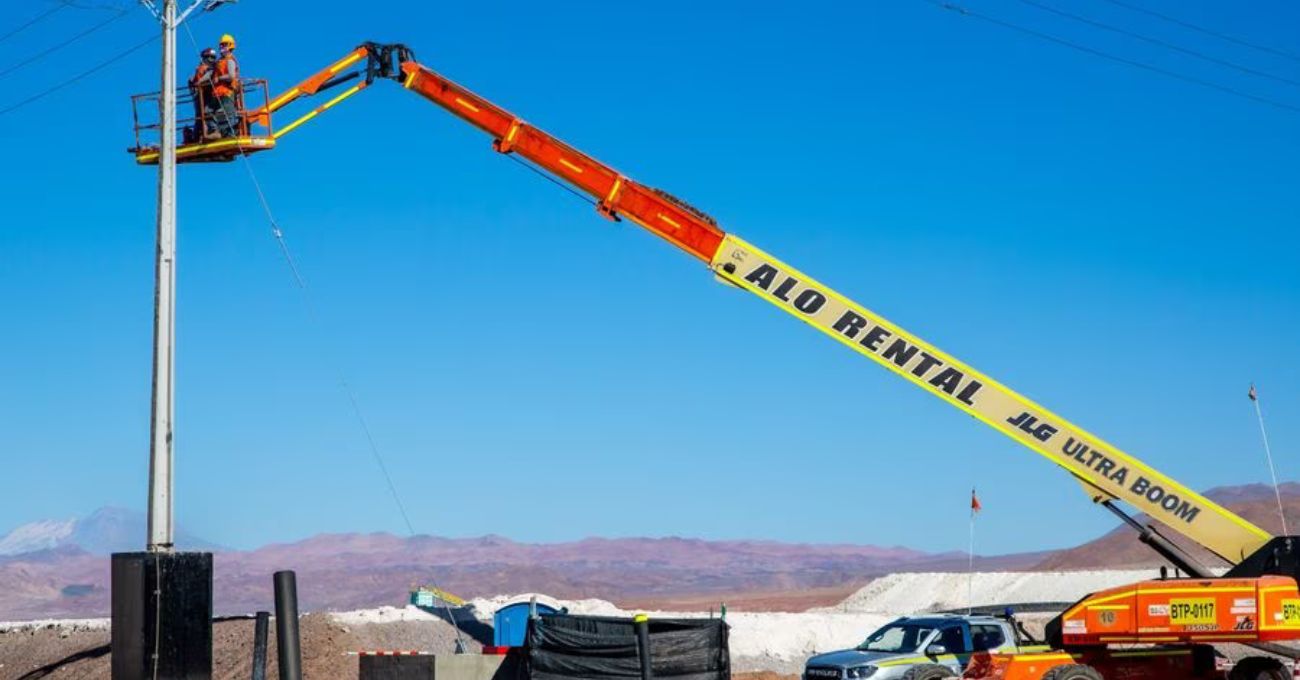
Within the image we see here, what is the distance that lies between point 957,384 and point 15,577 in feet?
569

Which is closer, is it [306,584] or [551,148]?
[551,148]

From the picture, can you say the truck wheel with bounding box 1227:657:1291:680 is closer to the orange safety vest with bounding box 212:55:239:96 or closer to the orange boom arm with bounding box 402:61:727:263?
the orange boom arm with bounding box 402:61:727:263

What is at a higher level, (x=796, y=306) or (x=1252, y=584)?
(x=796, y=306)

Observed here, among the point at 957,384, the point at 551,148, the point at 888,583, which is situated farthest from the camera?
the point at 888,583

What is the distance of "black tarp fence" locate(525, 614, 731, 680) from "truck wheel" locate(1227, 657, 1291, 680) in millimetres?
7733

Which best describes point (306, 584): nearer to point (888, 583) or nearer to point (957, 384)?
point (888, 583)

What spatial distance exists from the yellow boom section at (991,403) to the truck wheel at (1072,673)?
158 inches

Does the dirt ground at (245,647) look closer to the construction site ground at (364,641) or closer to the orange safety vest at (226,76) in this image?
the construction site ground at (364,641)

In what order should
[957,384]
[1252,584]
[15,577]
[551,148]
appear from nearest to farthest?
[1252,584] < [957,384] < [551,148] < [15,577]

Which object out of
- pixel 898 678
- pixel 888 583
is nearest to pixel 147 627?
pixel 898 678

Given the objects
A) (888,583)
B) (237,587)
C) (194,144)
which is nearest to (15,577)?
(237,587)

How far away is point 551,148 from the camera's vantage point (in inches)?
1114

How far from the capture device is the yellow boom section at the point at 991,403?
1002 inches

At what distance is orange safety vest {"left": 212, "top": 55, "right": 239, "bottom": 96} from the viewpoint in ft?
87.3
